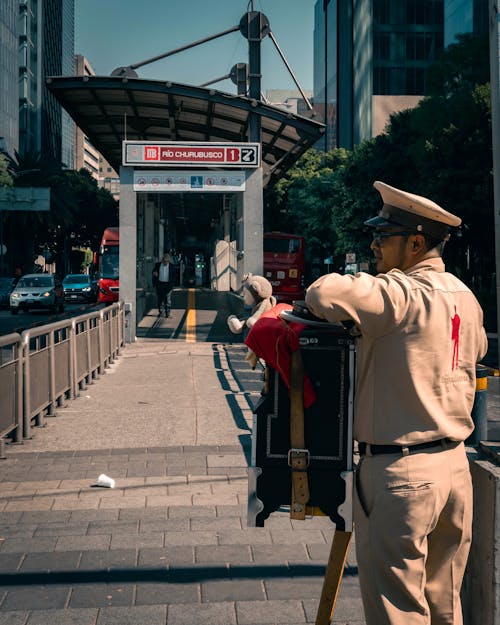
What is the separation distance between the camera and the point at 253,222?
1914 centimetres

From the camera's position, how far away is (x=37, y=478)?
6.69m

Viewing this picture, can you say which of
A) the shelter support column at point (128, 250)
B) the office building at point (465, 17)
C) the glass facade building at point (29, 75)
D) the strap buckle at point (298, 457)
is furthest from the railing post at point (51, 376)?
the glass facade building at point (29, 75)

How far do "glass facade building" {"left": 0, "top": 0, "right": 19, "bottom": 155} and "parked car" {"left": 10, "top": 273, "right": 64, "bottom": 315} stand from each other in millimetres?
42449

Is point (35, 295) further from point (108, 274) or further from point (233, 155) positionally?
point (233, 155)

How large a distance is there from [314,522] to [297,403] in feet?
9.52

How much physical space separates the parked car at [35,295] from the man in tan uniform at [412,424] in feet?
107

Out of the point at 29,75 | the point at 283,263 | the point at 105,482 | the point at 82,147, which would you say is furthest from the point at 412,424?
the point at 82,147

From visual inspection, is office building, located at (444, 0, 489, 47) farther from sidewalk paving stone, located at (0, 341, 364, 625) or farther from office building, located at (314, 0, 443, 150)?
sidewalk paving stone, located at (0, 341, 364, 625)

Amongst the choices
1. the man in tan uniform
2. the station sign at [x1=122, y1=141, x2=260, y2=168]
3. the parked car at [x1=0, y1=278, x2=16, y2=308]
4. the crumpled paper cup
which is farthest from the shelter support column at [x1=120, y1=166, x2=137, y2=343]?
the parked car at [x1=0, y1=278, x2=16, y2=308]

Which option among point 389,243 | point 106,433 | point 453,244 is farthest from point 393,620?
point 453,244

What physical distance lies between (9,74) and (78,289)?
41.5 meters

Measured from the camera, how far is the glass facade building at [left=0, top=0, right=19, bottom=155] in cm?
7675

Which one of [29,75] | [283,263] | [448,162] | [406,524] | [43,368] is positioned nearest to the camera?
[406,524]

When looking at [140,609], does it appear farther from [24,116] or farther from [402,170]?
[24,116]
